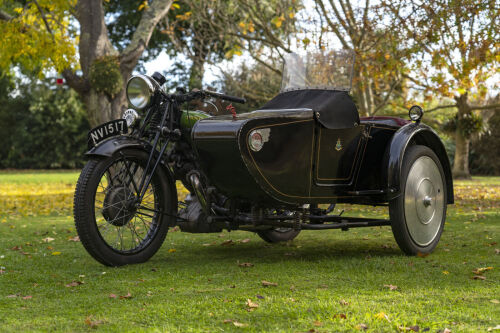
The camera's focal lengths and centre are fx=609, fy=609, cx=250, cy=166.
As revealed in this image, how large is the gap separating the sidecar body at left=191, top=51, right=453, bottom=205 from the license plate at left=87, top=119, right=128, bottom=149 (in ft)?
2.13

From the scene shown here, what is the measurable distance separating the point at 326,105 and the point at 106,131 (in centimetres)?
174

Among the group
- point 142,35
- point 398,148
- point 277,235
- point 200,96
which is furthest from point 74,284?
point 142,35

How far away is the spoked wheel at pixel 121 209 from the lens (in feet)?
14.6

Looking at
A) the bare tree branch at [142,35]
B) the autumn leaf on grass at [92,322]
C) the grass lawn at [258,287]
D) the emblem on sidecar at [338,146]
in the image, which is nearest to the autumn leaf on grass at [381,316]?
the grass lawn at [258,287]

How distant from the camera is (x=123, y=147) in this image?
4625mm

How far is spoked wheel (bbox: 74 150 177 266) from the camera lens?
4.44 metres

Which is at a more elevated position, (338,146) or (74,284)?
(338,146)

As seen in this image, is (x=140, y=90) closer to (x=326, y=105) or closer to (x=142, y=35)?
(x=326, y=105)

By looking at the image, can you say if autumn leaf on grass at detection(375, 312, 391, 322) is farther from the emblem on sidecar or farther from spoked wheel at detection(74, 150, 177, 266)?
spoked wheel at detection(74, 150, 177, 266)

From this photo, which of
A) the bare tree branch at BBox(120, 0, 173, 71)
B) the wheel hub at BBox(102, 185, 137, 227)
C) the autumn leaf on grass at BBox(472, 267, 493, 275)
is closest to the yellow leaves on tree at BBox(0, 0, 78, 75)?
the bare tree branch at BBox(120, 0, 173, 71)

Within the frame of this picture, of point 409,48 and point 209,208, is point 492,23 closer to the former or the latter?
point 409,48

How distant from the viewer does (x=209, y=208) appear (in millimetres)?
4770

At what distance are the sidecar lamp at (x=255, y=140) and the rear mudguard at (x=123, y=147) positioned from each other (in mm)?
948

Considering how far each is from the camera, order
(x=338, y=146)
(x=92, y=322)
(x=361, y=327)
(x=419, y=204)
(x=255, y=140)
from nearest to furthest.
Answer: (x=361, y=327) → (x=92, y=322) → (x=255, y=140) → (x=338, y=146) → (x=419, y=204)
